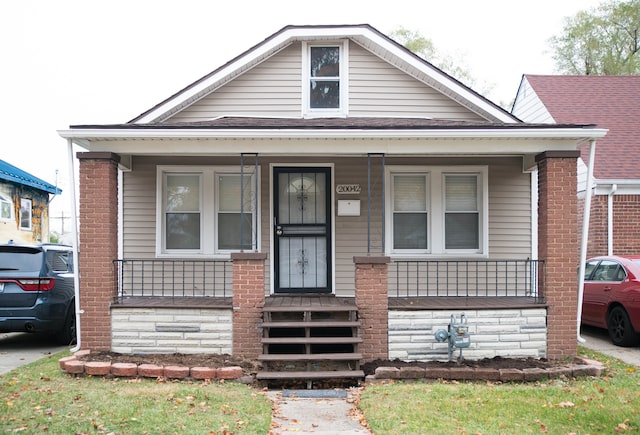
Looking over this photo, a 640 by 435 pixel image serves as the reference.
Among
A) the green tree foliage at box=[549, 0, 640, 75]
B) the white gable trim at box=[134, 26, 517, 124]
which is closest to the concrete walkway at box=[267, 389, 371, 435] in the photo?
the white gable trim at box=[134, 26, 517, 124]

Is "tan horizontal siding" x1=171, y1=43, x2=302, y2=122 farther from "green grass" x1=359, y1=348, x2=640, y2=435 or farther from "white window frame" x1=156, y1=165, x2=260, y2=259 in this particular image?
"green grass" x1=359, y1=348, x2=640, y2=435

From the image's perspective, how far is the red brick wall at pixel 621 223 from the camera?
42.0 ft

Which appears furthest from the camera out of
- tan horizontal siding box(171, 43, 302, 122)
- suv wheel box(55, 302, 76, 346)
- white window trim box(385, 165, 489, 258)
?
tan horizontal siding box(171, 43, 302, 122)

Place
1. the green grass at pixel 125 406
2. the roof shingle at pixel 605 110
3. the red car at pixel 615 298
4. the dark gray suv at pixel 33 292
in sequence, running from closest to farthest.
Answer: the green grass at pixel 125 406 < the dark gray suv at pixel 33 292 < the red car at pixel 615 298 < the roof shingle at pixel 605 110

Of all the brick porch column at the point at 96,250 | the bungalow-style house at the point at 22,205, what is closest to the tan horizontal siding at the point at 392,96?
the brick porch column at the point at 96,250

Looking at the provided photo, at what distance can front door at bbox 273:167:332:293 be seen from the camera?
9539 mm

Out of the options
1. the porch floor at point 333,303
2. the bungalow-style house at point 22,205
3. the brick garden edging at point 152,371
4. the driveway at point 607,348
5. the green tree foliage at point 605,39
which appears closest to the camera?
the brick garden edging at point 152,371

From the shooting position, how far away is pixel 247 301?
7676 mm

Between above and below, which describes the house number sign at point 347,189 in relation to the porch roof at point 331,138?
below

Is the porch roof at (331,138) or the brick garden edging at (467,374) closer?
the brick garden edging at (467,374)

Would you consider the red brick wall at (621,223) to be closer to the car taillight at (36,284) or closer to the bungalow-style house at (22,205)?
the car taillight at (36,284)

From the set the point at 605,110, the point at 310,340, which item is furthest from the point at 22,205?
the point at 605,110

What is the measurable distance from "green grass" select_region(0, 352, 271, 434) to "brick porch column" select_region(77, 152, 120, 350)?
0.90 m

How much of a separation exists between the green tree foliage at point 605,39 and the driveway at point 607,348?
2107cm
